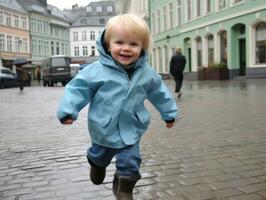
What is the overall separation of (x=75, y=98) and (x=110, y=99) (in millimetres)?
246

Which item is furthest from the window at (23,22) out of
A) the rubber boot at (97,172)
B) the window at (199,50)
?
the rubber boot at (97,172)

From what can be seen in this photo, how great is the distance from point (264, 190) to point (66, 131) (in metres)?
4.76

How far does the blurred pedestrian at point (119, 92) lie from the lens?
11.0ft

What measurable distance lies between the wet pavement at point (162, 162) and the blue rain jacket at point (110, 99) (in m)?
0.77

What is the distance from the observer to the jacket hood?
3.38 metres

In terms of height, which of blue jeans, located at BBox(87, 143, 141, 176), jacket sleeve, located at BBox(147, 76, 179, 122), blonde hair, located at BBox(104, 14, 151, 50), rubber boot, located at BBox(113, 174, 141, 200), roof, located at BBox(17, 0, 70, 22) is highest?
roof, located at BBox(17, 0, 70, 22)

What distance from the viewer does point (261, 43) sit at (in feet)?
85.0

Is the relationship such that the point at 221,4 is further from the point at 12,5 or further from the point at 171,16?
the point at 12,5

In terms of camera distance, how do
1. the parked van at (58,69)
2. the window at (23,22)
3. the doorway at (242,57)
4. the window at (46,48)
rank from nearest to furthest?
the doorway at (242,57)
the parked van at (58,69)
the window at (23,22)
the window at (46,48)

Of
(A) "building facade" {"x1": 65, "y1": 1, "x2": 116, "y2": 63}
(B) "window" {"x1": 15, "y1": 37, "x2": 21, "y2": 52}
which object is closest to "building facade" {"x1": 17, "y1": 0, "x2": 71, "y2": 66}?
(B) "window" {"x1": 15, "y1": 37, "x2": 21, "y2": 52}

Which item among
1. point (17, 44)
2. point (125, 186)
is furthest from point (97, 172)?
point (17, 44)

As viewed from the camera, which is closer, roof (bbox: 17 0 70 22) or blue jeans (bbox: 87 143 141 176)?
blue jeans (bbox: 87 143 141 176)

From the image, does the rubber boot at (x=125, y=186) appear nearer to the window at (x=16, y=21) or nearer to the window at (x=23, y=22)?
the window at (x=16, y=21)

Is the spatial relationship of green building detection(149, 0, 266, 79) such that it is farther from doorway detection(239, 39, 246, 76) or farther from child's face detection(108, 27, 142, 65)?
child's face detection(108, 27, 142, 65)
